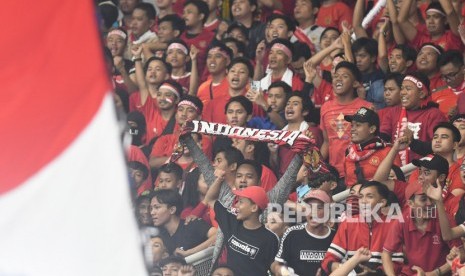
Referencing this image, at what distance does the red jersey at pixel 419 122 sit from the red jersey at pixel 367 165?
0.38m

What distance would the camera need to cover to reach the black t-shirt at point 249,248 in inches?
286

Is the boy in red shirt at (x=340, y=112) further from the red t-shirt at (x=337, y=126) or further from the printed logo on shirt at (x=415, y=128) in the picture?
the printed logo on shirt at (x=415, y=128)

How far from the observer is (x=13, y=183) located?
132cm

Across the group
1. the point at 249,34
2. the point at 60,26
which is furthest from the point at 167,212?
→ the point at 60,26

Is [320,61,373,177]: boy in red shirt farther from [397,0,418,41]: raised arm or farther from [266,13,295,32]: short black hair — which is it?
[266,13,295,32]: short black hair

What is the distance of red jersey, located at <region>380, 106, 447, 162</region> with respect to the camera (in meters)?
8.12

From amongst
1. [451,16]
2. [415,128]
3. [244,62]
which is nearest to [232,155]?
[415,128]

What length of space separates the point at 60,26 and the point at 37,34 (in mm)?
30

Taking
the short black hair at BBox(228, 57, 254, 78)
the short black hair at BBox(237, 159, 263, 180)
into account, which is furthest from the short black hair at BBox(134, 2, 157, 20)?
the short black hair at BBox(237, 159, 263, 180)

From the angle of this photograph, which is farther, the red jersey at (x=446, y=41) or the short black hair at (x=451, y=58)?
the red jersey at (x=446, y=41)

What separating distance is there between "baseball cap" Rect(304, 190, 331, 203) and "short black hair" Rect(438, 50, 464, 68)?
1.88 meters

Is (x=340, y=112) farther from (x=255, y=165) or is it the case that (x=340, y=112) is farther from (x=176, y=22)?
(x=176, y=22)

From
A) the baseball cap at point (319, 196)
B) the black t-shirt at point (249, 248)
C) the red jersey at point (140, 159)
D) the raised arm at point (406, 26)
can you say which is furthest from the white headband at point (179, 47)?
the baseball cap at point (319, 196)

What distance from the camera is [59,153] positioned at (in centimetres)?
133
